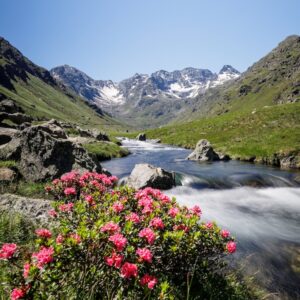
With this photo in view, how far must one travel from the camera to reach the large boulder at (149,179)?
2114 centimetres

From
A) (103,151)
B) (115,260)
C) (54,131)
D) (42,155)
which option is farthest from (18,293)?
(103,151)

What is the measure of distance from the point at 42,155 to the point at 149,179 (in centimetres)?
787

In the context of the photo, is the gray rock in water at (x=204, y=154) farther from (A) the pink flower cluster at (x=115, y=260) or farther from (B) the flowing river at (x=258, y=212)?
(A) the pink flower cluster at (x=115, y=260)

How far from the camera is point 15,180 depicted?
601 inches

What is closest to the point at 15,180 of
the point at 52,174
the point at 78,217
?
the point at 52,174

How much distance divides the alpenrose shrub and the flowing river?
4.78m

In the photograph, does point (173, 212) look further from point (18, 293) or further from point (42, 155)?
point (42, 155)

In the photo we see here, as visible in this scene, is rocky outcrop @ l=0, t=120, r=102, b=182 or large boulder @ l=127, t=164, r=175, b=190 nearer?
rocky outcrop @ l=0, t=120, r=102, b=182

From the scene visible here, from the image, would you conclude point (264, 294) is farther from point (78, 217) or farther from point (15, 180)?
point (15, 180)

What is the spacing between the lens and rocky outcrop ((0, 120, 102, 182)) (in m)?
17.1

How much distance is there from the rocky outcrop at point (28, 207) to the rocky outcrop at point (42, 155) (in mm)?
5870

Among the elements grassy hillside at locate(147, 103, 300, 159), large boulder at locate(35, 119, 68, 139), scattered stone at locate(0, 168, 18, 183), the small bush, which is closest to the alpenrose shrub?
scattered stone at locate(0, 168, 18, 183)

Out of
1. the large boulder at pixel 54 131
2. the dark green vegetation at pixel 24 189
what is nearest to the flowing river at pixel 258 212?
the large boulder at pixel 54 131

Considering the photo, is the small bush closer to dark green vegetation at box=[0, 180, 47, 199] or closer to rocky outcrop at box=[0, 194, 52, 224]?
dark green vegetation at box=[0, 180, 47, 199]
